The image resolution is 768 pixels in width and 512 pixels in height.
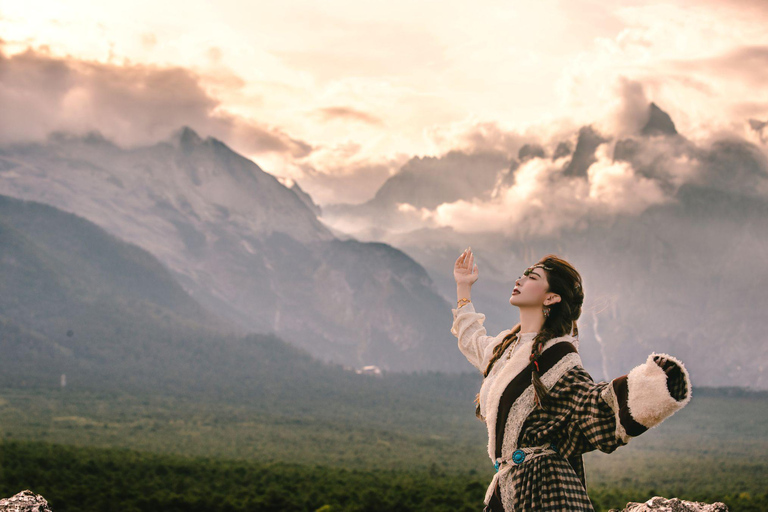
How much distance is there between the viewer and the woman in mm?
4910

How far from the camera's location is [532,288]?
5.92m

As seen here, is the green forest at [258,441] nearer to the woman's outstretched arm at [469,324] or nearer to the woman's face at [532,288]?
the woman's outstretched arm at [469,324]

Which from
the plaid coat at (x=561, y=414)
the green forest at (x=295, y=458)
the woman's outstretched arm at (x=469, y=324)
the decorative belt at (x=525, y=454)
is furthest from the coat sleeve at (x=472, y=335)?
the green forest at (x=295, y=458)

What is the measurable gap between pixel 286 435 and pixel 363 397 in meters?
74.3

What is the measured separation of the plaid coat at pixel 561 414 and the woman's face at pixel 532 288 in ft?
0.86

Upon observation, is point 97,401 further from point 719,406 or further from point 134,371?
point 719,406

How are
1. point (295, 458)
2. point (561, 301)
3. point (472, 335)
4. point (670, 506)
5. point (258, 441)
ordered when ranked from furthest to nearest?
point (258, 441), point (295, 458), point (472, 335), point (561, 301), point (670, 506)

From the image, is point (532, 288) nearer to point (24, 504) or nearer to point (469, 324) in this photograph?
point (469, 324)

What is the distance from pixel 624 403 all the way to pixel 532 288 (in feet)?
3.95

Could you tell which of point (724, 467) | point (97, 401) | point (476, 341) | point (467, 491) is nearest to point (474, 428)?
point (97, 401)

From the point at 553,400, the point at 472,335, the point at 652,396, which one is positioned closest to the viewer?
the point at 652,396

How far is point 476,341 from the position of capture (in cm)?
673

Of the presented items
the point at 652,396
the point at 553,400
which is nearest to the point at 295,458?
the point at 553,400

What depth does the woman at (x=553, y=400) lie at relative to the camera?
491cm
